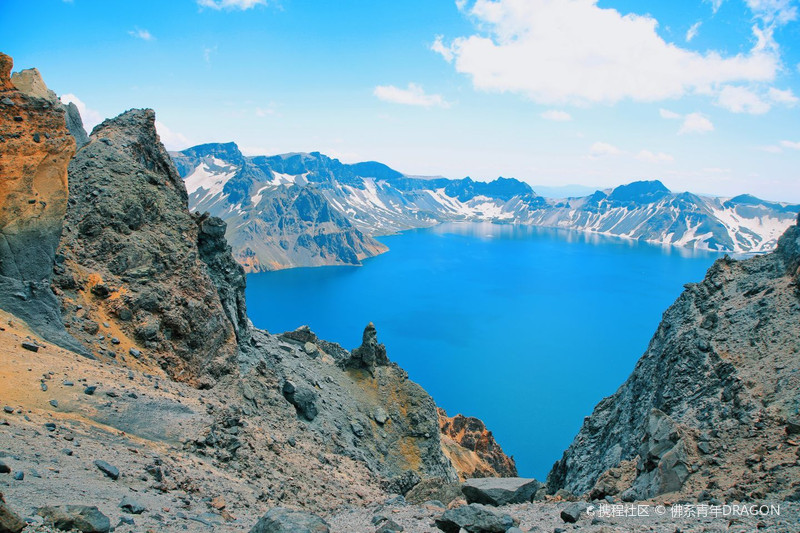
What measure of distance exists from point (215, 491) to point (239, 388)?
14.8 metres

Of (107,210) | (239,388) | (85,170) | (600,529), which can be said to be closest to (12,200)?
Answer: (107,210)

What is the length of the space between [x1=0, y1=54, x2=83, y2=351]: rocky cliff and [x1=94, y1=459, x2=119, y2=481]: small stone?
10136 millimetres

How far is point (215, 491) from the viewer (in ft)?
52.3

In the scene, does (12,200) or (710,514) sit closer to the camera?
(710,514)

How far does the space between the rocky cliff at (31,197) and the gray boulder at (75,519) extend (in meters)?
14.5

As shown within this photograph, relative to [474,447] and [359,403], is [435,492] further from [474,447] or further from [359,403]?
[474,447]

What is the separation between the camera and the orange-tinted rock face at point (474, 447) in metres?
57.6

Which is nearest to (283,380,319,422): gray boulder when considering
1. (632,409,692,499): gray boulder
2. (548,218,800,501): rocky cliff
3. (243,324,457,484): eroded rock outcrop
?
(243,324,457,484): eroded rock outcrop

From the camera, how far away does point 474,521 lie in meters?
12.7

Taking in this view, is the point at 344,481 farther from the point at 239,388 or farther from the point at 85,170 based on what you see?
the point at 85,170

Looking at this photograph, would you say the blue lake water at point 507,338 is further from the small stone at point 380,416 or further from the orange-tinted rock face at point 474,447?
the small stone at point 380,416

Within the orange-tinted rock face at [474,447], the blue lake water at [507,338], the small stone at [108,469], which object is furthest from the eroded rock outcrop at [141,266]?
the blue lake water at [507,338]

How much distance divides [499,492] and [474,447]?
47.1 meters

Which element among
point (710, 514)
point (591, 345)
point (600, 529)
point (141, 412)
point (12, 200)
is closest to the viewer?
point (600, 529)
